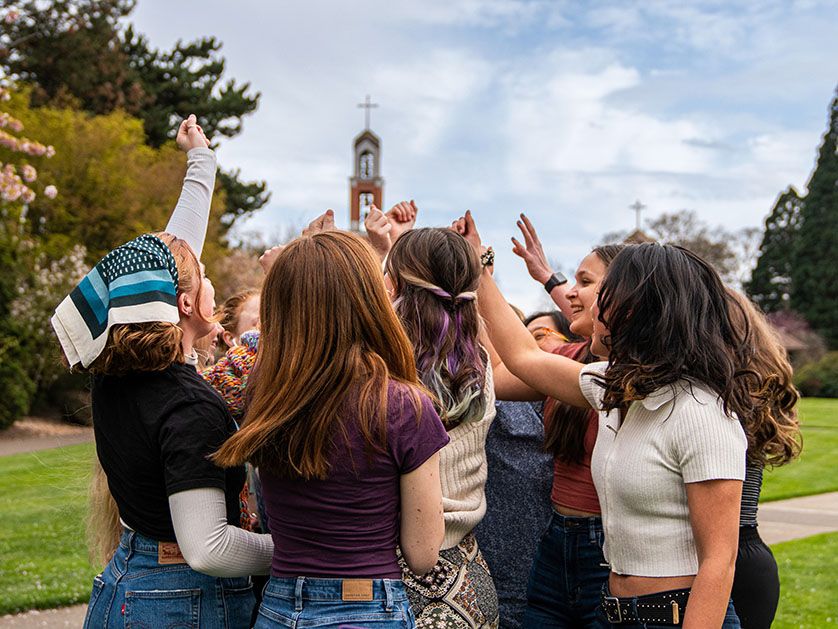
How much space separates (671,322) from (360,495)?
88 centimetres

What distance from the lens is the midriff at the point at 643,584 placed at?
7.18 feet

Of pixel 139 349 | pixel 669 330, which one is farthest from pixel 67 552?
pixel 669 330

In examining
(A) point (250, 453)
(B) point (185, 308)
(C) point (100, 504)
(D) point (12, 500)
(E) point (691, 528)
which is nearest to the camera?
(A) point (250, 453)

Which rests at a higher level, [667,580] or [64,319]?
[64,319]

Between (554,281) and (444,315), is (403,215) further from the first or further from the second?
(444,315)

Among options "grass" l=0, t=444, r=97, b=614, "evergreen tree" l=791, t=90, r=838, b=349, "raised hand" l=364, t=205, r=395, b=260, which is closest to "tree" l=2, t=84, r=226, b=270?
"grass" l=0, t=444, r=97, b=614

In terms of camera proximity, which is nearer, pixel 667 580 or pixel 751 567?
pixel 667 580

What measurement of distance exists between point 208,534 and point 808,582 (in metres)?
6.37

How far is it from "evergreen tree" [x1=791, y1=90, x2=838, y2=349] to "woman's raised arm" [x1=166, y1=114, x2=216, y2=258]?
4591 cm

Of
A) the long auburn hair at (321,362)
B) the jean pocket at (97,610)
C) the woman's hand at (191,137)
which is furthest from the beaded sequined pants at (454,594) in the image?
the woman's hand at (191,137)

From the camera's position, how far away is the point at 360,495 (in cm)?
204

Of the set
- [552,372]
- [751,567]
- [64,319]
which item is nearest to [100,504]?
[64,319]

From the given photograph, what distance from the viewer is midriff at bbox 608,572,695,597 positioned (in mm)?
2188

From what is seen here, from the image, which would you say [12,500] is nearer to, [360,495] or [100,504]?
[100,504]
